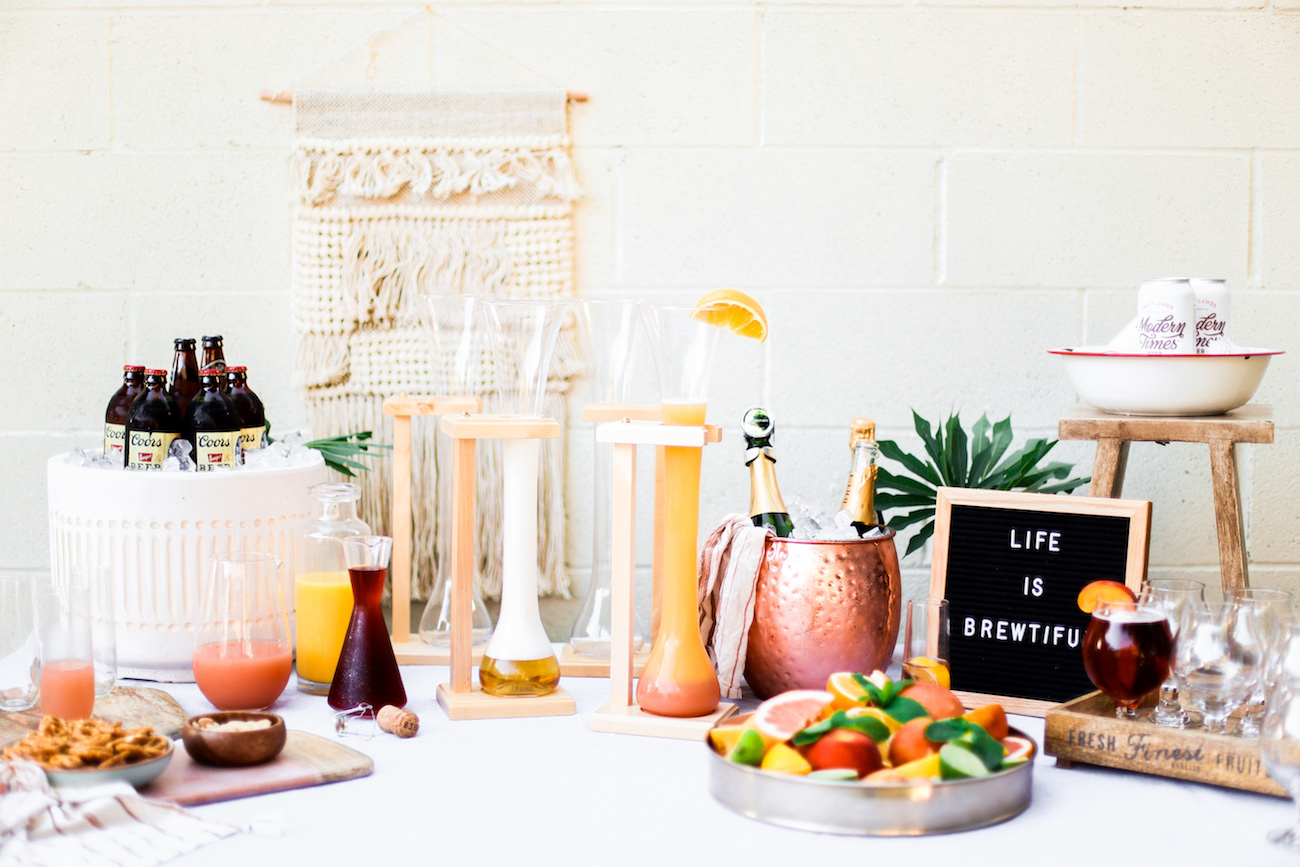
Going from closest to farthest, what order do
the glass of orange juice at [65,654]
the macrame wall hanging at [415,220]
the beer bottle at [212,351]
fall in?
the glass of orange juice at [65,654]
the beer bottle at [212,351]
the macrame wall hanging at [415,220]

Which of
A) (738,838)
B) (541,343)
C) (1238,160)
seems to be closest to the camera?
(738,838)

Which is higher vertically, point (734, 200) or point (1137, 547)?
point (734, 200)

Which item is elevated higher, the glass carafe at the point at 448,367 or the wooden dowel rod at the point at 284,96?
the wooden dowel rod at the point at 284,96

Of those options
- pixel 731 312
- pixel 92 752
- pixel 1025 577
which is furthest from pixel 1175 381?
pixel 92 752

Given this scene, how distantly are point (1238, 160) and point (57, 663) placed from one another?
1.68 metres

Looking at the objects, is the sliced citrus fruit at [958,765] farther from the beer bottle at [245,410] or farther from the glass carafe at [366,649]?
the beer bottle at [245,410]

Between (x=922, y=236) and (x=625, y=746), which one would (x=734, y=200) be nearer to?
(x=922, y=236)

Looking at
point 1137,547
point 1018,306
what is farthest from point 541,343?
point 1018,306

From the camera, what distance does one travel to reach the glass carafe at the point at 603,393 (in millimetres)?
1277

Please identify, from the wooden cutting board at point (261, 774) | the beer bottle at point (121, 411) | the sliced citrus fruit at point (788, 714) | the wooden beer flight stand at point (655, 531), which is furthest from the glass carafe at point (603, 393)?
the beer bottle at point (121, 411)

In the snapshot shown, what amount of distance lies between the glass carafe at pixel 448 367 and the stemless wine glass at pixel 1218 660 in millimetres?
728

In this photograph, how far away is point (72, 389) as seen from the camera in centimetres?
172

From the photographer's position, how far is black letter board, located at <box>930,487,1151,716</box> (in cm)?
126

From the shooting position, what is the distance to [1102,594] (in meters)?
1.13
